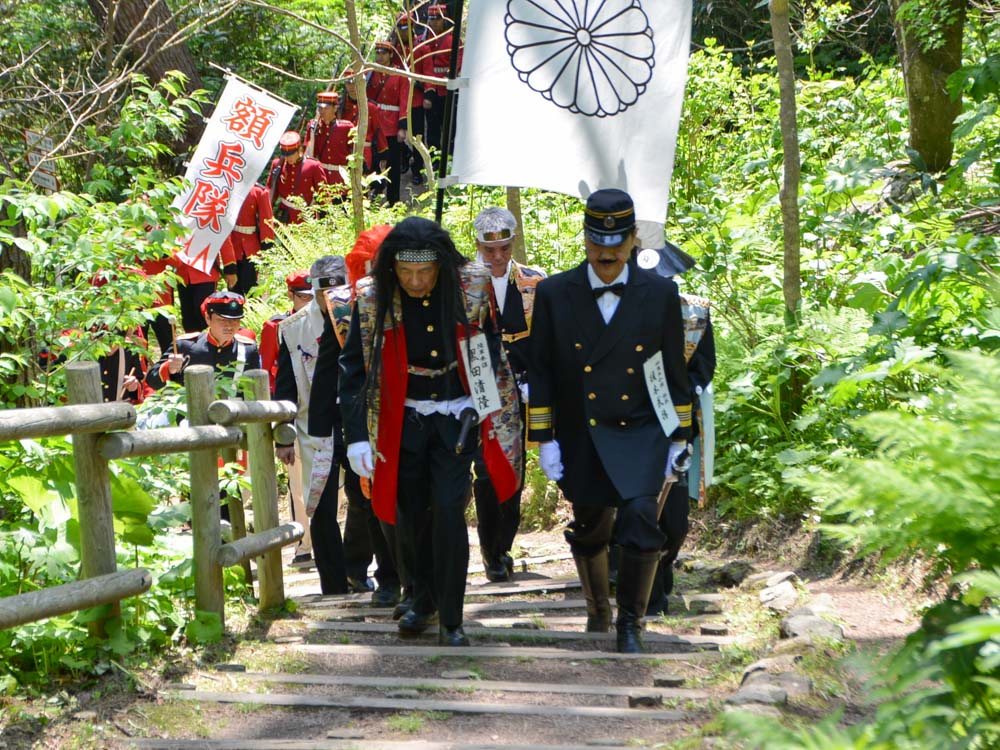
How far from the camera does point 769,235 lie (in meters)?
10.1

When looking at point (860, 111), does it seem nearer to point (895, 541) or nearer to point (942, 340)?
point (942, 340)

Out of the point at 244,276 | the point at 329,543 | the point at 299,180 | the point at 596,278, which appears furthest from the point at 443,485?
the point at 299,180

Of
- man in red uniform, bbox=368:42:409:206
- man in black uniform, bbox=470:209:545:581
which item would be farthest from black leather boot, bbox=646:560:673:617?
man in red uniform, bbox=368:42:409:206

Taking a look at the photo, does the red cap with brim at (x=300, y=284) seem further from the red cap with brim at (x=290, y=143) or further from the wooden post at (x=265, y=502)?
the red cap with brim at (x=290, y=143)

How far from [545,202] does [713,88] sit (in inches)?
82.9

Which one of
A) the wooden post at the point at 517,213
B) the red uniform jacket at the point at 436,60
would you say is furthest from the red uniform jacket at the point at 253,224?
the wooden post at the point at 517,213

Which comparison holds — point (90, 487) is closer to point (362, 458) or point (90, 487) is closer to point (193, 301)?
point (362, 458)

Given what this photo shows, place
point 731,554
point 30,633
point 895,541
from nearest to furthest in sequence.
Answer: point 895,541
point 30,633
point 731,554

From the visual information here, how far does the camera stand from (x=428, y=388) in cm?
582

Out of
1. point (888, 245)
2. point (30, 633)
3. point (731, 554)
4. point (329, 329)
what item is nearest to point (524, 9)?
point (329, 329)

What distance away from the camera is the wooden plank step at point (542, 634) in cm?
579

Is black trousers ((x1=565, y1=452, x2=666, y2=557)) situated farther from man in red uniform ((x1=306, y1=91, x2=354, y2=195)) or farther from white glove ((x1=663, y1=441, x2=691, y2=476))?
man in red uniform ((x1=306, y1=91, x2=354, y2=195))

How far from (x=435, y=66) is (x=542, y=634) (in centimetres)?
1197

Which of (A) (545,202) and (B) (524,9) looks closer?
(B) (524,9)
